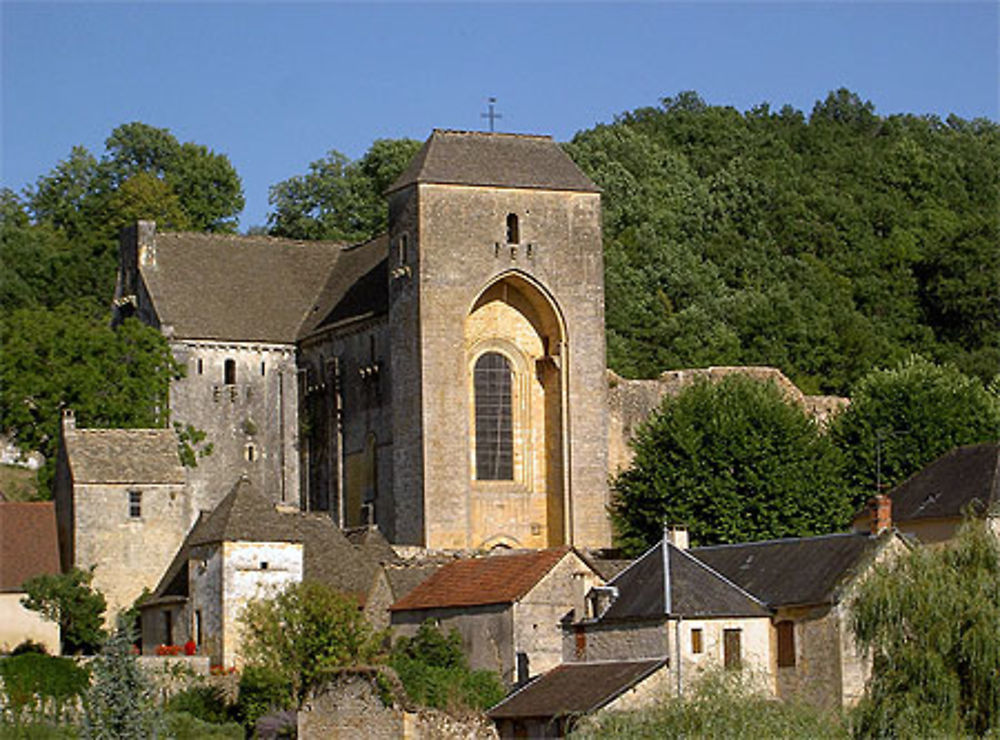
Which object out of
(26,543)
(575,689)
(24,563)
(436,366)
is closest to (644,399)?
(436,366)

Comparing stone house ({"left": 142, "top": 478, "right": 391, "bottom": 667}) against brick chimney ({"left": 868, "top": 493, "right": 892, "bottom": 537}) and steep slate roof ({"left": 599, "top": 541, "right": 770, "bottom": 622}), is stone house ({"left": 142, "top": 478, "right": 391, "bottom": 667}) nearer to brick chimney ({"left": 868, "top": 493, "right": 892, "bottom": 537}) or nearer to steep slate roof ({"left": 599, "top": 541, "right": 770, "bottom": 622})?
steep slate roof ({"left": 599, "top": 541, "right": 770, "bottom": 622})

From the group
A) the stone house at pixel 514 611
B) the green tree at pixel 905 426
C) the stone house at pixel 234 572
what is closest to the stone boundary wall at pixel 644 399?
the green tree at pixel 905 426

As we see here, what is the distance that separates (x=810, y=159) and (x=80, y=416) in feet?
137

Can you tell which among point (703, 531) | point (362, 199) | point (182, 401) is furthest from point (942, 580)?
point (362, 199)

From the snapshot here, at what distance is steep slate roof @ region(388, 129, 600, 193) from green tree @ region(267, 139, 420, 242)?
18.0m

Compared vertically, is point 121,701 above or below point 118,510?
below

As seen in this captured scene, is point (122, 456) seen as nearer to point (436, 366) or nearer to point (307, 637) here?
point (436, 366)

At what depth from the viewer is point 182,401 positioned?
60250 millimetres

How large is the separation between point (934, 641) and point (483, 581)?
564 inches

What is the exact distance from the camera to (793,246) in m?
82.8

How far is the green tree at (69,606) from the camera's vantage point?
4741 centimetres

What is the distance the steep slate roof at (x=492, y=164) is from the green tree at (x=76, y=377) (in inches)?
286

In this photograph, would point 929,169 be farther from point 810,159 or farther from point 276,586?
point 276,586

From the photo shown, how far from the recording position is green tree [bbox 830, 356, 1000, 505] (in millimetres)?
55219
